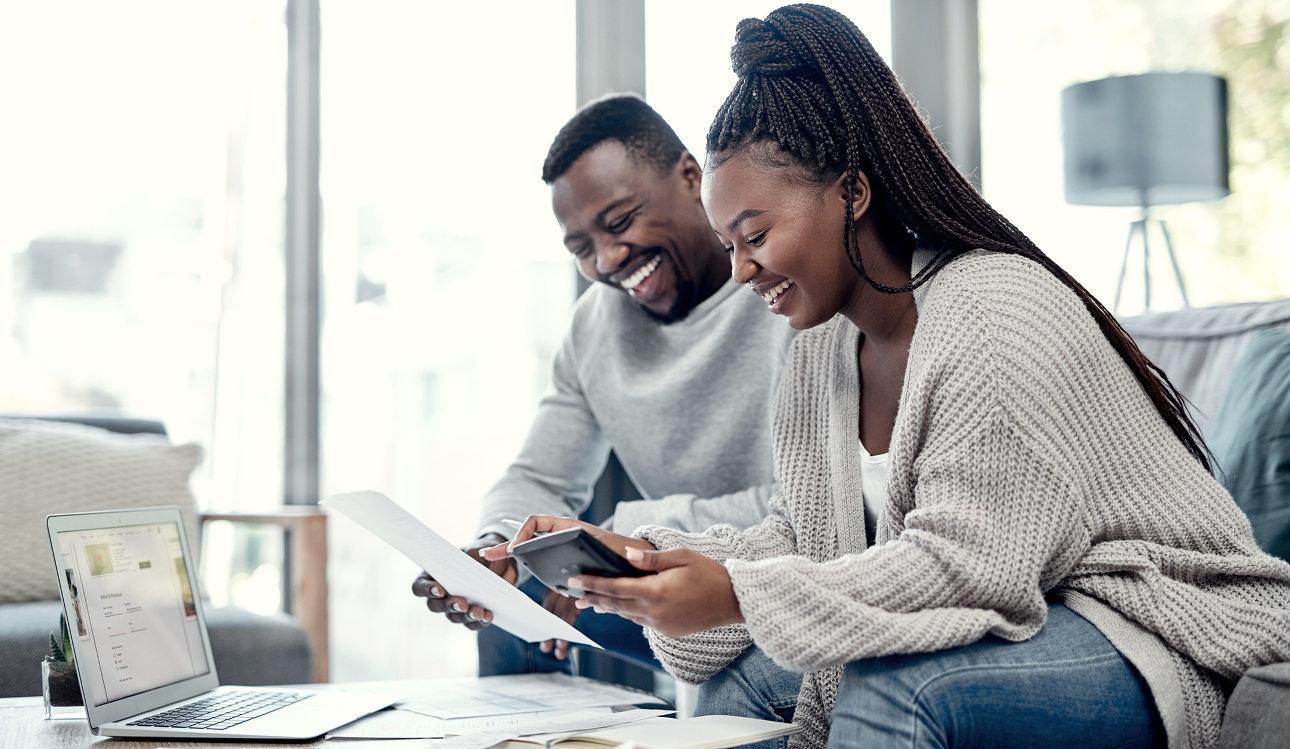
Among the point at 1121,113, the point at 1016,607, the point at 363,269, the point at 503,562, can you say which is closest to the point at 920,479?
the point at 1016,607

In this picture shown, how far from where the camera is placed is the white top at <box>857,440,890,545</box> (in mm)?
1086

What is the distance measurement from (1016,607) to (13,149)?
2.26 meters

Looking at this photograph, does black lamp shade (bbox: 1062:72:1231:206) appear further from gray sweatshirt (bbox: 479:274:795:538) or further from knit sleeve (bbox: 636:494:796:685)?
knit sleeve (bbox: 636:494:796:685)

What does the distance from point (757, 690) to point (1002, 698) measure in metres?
0.33

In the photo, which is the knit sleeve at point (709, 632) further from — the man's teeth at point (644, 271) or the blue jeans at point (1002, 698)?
the man's teeth at point (644, 271)

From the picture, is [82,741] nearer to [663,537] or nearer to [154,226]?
[663,537]

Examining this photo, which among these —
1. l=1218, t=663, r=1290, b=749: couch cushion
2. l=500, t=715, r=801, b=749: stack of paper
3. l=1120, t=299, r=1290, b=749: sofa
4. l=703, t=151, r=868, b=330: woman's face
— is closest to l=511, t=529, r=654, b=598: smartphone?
l=500, t=715, r=801, b=749: stack of paper

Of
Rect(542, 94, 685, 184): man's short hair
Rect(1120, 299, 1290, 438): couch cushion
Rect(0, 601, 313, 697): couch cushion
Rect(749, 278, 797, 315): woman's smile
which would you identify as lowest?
Rect(0, 601, 313, 697): couch cushion

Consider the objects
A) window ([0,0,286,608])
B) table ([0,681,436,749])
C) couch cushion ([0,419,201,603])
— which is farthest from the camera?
window ([0,0,286,608])

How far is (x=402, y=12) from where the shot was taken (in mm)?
2404

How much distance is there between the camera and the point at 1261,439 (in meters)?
1.18

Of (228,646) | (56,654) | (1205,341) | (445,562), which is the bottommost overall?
(228,646)

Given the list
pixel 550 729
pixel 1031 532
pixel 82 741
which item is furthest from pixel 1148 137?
pixel 82 741

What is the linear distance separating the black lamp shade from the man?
2.76ft
